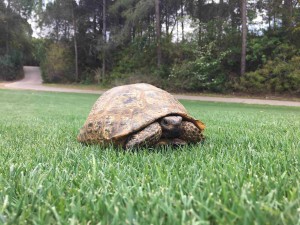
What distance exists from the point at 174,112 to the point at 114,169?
4.02 feet

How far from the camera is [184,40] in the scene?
3058cm

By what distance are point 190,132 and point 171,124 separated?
10.8 inches

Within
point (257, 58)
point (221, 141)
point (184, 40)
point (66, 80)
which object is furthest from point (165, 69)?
point (221, 141)

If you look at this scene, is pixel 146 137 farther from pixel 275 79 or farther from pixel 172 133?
pixel 275 79

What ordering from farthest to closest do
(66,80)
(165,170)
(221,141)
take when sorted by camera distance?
1. (66,80)
2. (221,141)
3. (165,170)

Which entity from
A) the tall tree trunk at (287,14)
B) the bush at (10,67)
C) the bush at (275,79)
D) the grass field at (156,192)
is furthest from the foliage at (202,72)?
the bush at (10,67)

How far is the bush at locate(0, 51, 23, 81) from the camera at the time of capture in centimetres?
4522

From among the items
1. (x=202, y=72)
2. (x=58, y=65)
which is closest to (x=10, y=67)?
(x=58, y=65)

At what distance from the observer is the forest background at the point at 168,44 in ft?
82.9

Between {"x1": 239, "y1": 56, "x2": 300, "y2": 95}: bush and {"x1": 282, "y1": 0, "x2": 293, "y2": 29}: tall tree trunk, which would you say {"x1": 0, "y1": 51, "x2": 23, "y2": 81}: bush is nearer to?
{"x1": 239, "y1": 56, "x2": 300, "y2": 95}: bush

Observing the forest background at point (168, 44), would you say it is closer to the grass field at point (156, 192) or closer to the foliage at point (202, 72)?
the foliage at point (202, 72)

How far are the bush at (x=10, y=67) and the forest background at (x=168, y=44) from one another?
145mm

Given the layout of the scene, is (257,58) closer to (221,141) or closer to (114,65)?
(114,65)

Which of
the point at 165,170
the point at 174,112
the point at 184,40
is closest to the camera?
the point at 165,170
